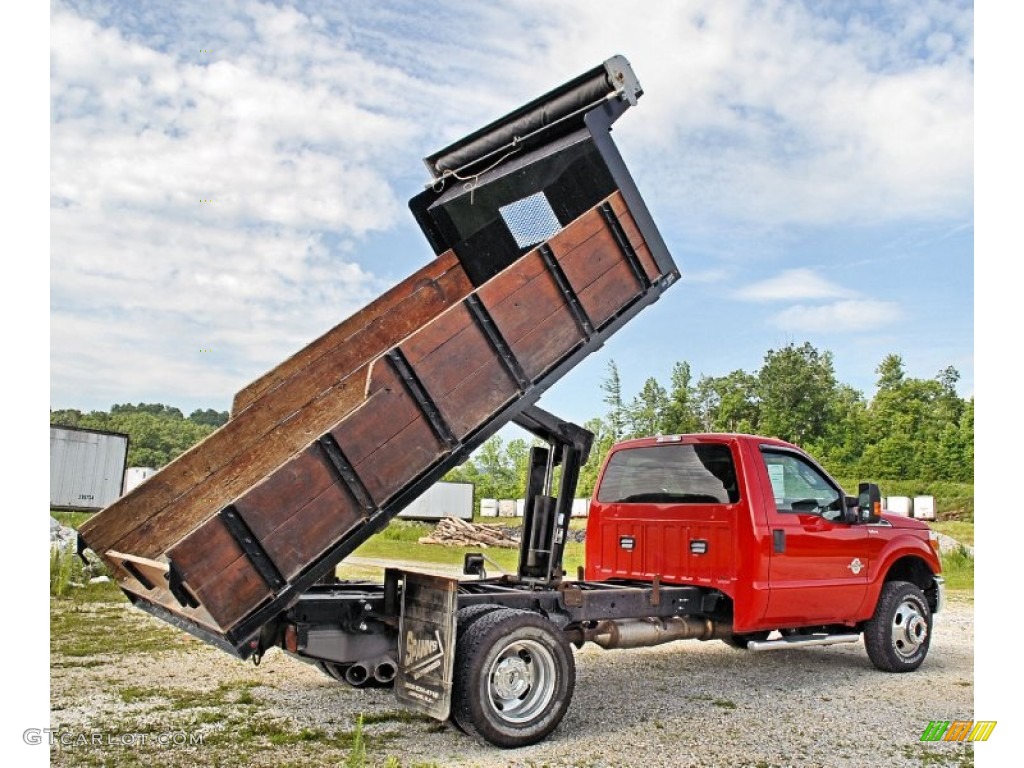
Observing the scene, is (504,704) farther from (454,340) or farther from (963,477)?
(963,477)

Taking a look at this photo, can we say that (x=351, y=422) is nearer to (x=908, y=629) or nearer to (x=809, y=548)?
(x=809, y=548)

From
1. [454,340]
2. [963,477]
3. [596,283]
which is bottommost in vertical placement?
[963,477]

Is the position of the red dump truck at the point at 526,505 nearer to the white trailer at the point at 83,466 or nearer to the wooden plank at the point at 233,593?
the wooden plank at the point at 233,593

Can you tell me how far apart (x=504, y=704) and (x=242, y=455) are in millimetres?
2801

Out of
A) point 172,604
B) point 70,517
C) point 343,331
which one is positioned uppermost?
point 343,331

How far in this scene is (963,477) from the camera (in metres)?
40.9

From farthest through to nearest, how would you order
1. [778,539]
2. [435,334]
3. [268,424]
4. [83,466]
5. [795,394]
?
[795,394]
[83,466]
[778,539]
[268,424]
[435,334]

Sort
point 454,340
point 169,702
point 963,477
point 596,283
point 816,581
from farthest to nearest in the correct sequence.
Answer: point 963,477, point 816,581, point 169,702, point 596,283, point 454,340

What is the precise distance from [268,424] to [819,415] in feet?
162

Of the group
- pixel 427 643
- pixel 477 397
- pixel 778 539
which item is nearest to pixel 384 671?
pixel 427 643

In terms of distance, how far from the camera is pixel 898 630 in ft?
27.4

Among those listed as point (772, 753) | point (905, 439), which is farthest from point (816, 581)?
point (905, 439)

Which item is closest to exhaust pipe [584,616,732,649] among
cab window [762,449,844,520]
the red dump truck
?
the red dump truck

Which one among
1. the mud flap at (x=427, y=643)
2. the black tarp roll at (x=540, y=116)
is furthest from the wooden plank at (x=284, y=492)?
the black tarp roll at (x=540, y=116)
